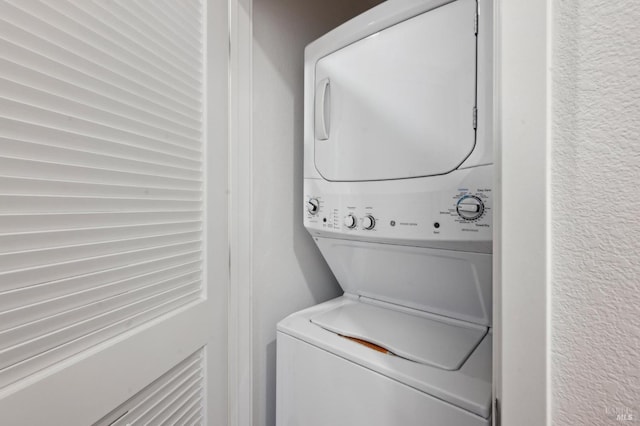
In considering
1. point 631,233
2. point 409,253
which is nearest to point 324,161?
point 409,253

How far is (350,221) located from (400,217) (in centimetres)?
23

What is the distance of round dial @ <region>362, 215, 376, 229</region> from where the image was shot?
120 centimetres

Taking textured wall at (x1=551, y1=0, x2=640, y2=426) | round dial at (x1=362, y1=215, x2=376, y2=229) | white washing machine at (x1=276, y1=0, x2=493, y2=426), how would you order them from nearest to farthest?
textured wall at (x1=551, y1=0, x2=640, y2=426), white washing machine at (x1=276, y1=0, x2=493, y2=426), round dial at (x1=362, y1=215, x2=376, y2=229)

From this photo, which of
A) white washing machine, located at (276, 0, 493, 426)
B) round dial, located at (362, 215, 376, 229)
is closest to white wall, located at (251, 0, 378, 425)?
white washing machine, located at (276, 0, 493, 426)

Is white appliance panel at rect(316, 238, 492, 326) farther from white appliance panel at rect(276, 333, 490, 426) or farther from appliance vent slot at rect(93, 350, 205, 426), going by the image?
appliance vent slot at rect(93, 350, 205, 426)

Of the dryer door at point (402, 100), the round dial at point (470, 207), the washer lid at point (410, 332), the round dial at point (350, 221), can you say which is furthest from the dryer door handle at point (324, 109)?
the washer lid at point (410, 332)

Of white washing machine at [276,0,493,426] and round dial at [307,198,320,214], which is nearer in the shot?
white washing machine at [276,0,493,426]

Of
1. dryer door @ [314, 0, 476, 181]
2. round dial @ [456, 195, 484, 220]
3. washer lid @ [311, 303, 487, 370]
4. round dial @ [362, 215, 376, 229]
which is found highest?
dryer door @ [314, 0, 476, 181]

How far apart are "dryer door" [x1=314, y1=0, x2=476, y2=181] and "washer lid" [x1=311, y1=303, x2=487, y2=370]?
62 centimetres

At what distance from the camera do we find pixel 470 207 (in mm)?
946

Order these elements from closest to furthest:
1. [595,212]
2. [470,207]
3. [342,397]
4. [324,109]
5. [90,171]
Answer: [595,212]
[90,171]
[470,207]
[342,397]
[324,109]

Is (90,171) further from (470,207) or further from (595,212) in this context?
(470,207)

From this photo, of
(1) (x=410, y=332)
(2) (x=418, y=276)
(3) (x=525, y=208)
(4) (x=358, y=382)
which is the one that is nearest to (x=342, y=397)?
(4) (x=358, y=382)

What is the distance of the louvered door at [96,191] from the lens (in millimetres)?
574
